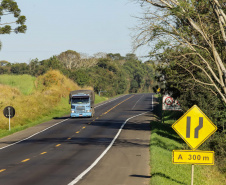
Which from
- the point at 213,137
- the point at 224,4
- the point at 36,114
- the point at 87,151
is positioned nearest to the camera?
the point at 224,4

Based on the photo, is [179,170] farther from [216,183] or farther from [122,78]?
[122,78]

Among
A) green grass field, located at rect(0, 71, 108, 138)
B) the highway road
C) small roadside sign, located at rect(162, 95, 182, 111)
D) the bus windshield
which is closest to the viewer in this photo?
the highway road

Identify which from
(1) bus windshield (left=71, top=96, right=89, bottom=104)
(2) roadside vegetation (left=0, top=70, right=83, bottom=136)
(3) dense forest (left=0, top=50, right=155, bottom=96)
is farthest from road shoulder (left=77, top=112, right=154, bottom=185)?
Result: (3) dense forest (left=0, top=50, right=155, bottom=96)

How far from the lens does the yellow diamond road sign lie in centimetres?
1416

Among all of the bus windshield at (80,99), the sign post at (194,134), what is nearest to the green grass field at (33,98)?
the bus windshield at (80,99)

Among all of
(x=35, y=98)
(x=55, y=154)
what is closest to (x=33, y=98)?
(x=35, y=98)

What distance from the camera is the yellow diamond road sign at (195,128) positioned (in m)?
14.2

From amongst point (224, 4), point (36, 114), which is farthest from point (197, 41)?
point (36, 114)

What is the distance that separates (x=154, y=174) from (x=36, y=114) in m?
40.5

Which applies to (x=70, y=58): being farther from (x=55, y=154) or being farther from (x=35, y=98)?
(x=55, y=154)

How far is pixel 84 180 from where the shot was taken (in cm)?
1666

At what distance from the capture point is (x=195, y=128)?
14242 mm

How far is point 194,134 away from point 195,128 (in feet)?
0.62

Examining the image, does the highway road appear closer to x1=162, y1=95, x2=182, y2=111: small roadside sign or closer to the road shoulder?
the road shoulder
